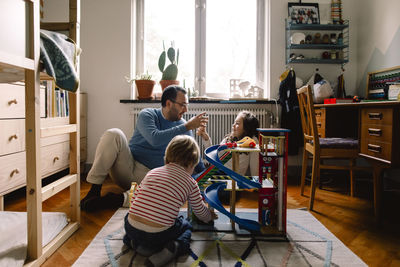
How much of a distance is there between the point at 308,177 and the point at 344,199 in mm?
741

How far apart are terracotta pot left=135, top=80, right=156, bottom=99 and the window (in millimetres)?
337

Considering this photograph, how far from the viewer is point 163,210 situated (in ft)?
4.23

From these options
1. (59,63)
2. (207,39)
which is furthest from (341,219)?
(207,39)

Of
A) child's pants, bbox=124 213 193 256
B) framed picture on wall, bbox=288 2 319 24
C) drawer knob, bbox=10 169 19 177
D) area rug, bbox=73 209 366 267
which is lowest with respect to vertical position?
area rug, bbox=73 209 366 267

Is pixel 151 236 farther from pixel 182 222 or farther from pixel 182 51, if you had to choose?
pixel 182 51

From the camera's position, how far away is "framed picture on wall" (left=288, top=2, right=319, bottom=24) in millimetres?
3229

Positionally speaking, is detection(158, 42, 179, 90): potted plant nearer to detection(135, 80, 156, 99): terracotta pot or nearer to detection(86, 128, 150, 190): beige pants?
detection(135, 80, 156, 99): terracotta pot

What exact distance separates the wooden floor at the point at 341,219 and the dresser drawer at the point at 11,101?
0.63 m

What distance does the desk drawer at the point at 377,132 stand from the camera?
5.55 ft

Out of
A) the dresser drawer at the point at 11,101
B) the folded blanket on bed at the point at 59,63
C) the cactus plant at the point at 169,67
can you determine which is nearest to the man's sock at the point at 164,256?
the folded blanket on bed at the point at 59,63

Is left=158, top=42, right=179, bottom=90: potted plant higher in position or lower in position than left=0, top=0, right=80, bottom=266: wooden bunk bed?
higher

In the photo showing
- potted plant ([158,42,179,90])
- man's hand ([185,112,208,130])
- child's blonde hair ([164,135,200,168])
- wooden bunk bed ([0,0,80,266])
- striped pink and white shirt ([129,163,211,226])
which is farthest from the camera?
potted plant ([158,42,179,90])

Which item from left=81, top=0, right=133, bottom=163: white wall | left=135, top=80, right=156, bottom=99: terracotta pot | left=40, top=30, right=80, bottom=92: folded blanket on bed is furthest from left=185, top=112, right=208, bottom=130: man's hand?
left=81, top=0, right=133, bottom=163: white wall

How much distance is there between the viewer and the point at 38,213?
4.18ft
